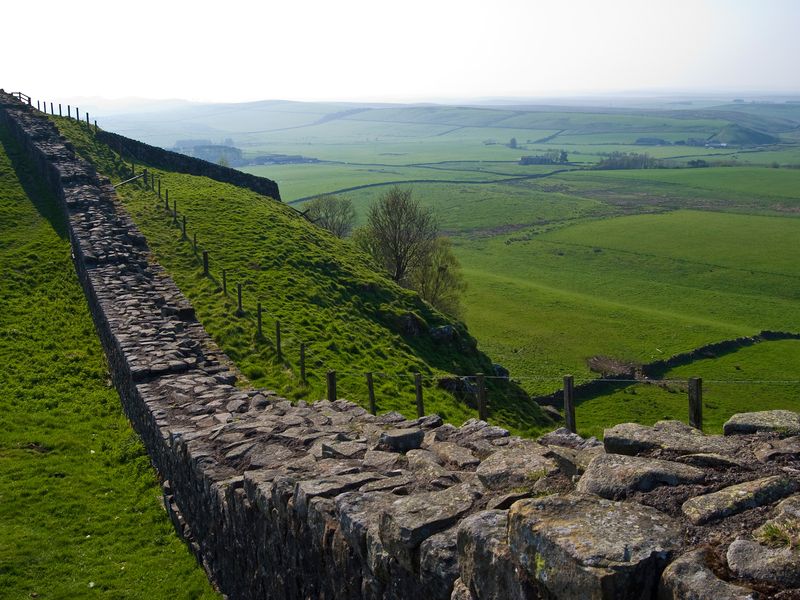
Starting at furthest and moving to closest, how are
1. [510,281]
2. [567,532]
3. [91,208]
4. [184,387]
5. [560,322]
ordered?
A: [510,281] → [560,322] → [91,208] → [184,387] → [567,532]

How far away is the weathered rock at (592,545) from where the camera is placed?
529 cm

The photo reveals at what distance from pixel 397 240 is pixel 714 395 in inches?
1024

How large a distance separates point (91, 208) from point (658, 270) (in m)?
77.5

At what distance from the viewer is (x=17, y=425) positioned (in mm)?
19422

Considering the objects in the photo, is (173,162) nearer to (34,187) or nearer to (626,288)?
(34,187)

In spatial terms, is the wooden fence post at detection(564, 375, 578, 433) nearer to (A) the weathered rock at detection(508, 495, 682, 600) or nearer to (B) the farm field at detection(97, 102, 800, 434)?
(B) the farm field at detection(97, 102, 800, 434)

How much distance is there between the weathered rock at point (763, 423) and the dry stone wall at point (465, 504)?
2 cm

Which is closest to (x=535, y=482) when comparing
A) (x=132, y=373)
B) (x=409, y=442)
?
(x=409, y=442)

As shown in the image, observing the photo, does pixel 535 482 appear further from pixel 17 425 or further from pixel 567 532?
pixel 17 425

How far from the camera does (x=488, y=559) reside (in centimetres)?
616

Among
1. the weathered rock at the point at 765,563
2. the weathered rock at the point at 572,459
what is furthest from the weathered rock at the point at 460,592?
the weathered rock at the point at 765,563

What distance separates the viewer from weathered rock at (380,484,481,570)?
23.3 feet

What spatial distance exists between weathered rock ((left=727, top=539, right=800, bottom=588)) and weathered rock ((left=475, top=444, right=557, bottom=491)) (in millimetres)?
2807

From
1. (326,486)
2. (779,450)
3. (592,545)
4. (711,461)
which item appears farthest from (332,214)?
(592,545)
